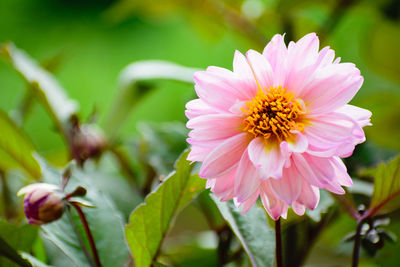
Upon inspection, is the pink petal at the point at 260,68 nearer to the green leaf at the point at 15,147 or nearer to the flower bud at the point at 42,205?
the flower bud at the point at 42,205

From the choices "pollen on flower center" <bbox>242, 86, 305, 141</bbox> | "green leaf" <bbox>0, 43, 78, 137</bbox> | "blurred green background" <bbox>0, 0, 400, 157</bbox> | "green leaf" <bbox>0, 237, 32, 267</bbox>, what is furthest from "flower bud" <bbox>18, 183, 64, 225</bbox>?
"blurred green background" <bbox>0, 0, 400, 157</bbox>

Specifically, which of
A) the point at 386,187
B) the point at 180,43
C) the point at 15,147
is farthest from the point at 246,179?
the point at 180,43

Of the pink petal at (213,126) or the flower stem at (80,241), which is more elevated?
the pink petal at (213,126)

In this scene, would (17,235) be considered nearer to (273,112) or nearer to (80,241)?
(80,241)

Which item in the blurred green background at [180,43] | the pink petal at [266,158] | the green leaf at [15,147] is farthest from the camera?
the blurred green background at [180,43]

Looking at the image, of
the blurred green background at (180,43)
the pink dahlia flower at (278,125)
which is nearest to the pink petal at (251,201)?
the pink dahlia flower at (278,125)

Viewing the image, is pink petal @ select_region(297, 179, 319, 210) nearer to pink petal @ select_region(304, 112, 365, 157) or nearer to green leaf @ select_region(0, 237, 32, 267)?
pink petal @ select_region(304, 112, 365, 157)

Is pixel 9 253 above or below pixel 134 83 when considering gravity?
below
